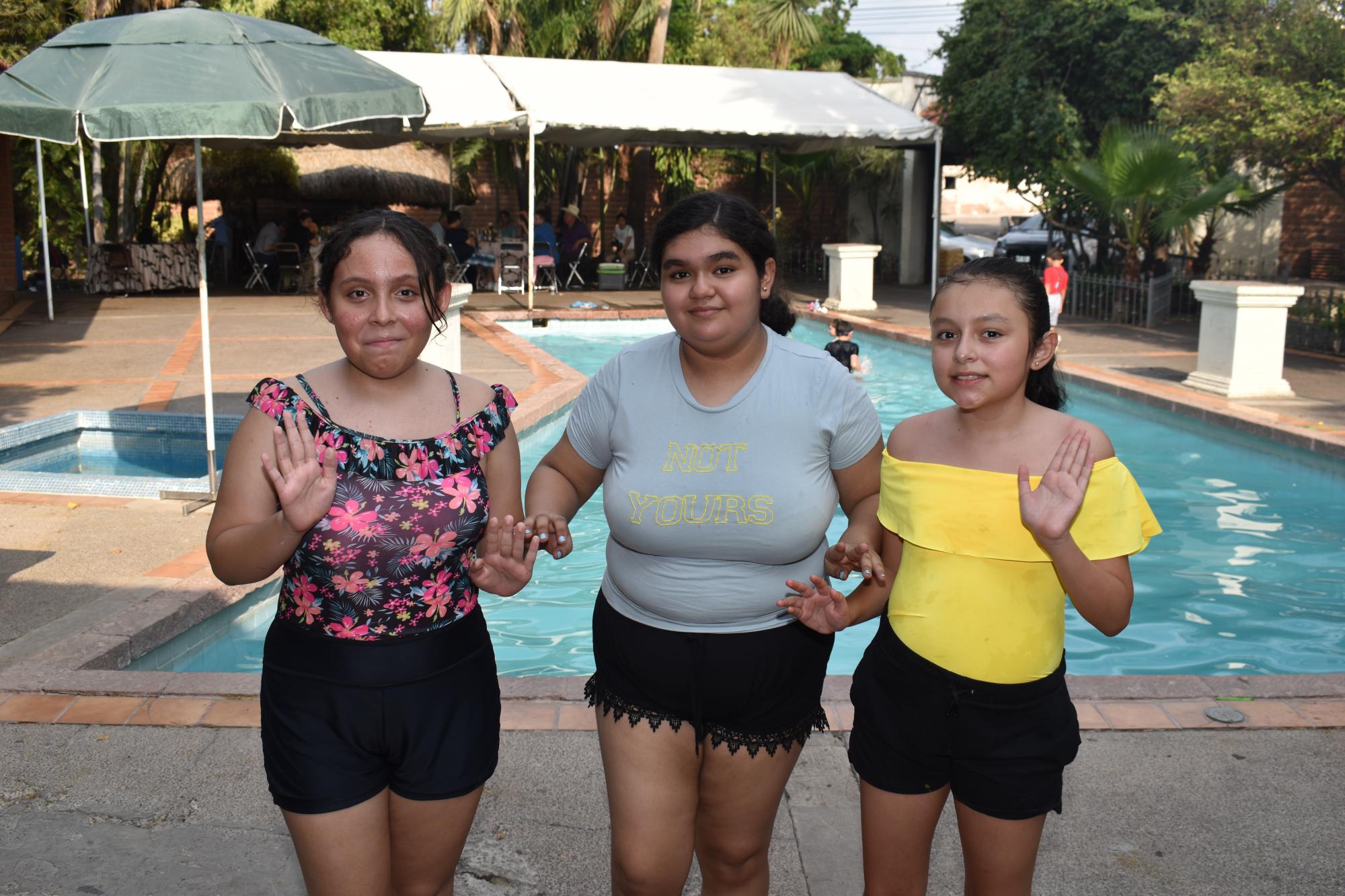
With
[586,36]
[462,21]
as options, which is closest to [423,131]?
[462,21]

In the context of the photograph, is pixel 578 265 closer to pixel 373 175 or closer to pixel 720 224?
pixel 373 175

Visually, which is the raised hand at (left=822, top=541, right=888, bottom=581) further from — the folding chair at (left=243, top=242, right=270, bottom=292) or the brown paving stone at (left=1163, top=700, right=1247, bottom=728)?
the folding chair at (left=243, top=242, right=270, bottom=292)

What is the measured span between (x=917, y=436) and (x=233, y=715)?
8.60 feet

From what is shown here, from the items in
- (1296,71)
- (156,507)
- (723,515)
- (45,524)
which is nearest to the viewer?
(723,515)

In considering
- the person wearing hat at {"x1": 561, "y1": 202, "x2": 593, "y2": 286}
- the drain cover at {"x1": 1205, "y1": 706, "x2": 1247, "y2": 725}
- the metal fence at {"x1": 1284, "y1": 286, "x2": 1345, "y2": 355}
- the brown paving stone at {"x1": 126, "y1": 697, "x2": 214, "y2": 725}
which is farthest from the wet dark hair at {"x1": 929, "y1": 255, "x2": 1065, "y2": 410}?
the person wearing hat at {"x1": 561, "y1": 202, "x2": 593, "y2": 286}

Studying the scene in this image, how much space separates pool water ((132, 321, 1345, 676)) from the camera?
6.38m

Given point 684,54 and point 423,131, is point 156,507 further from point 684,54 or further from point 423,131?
point 684,54

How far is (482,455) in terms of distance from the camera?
249cm

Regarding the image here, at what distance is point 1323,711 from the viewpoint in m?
4.20

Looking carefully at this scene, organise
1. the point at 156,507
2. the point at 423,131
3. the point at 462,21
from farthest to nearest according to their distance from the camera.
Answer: the point at 462,21, the point at 423,131, the point at 156,507

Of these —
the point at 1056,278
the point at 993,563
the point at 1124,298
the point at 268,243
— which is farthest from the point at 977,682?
the point at 268,243

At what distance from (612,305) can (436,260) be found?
664 inches

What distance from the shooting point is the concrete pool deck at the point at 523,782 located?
321 cm

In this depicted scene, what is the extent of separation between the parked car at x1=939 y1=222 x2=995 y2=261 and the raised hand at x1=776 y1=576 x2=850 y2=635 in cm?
2464
